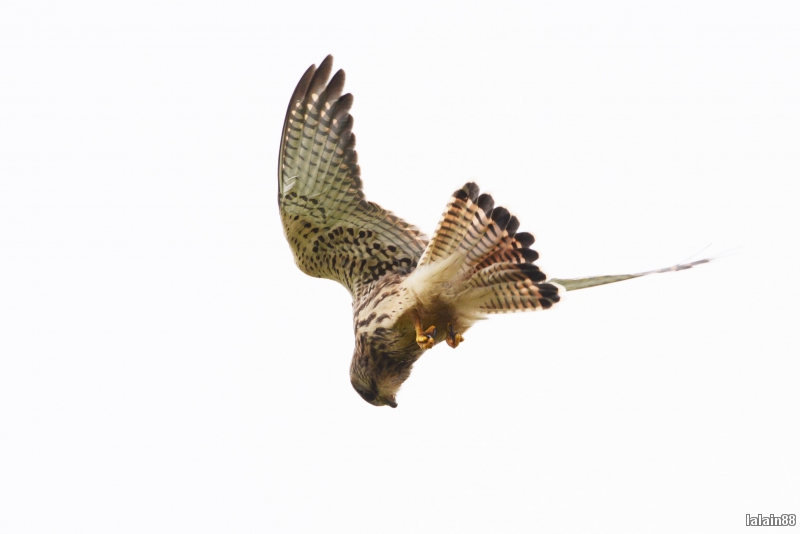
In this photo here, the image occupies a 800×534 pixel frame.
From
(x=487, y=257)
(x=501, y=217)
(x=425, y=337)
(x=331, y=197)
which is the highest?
(x=331, y=197)

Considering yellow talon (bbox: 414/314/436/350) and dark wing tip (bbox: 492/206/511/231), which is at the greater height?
dark wing tip (bbox: 492/206/511/231)

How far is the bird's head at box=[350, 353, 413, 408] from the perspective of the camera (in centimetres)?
870

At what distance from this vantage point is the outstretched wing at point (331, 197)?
28.5ft

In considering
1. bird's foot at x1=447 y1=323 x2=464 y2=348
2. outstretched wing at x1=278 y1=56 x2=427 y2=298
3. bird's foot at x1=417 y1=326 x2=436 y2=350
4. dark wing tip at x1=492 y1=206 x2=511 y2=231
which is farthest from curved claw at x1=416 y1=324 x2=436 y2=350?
dark wing tip at x1=492 y1=206 x2=511 y2=231

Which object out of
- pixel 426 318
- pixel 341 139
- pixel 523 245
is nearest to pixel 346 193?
pixel 341 139

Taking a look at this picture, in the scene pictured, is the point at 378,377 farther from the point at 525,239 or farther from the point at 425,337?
the point at 525,239

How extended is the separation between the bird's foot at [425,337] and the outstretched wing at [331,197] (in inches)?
28.5

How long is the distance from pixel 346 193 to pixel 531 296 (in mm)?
1855

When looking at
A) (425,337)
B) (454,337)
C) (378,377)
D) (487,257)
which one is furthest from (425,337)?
(487,257)

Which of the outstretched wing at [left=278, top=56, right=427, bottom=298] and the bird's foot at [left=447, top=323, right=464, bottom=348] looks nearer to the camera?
the bird's foot at [left=447, top=323, right=464, bottom=348]

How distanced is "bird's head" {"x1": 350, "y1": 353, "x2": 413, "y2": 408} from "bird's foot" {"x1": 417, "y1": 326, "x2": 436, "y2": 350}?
1.60 ft

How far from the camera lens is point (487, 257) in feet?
25.6

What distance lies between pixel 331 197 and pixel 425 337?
1.34 meters

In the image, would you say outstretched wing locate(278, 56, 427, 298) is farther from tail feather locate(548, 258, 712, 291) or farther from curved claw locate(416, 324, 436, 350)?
tail feather locate(548, 258, 712, 291)
